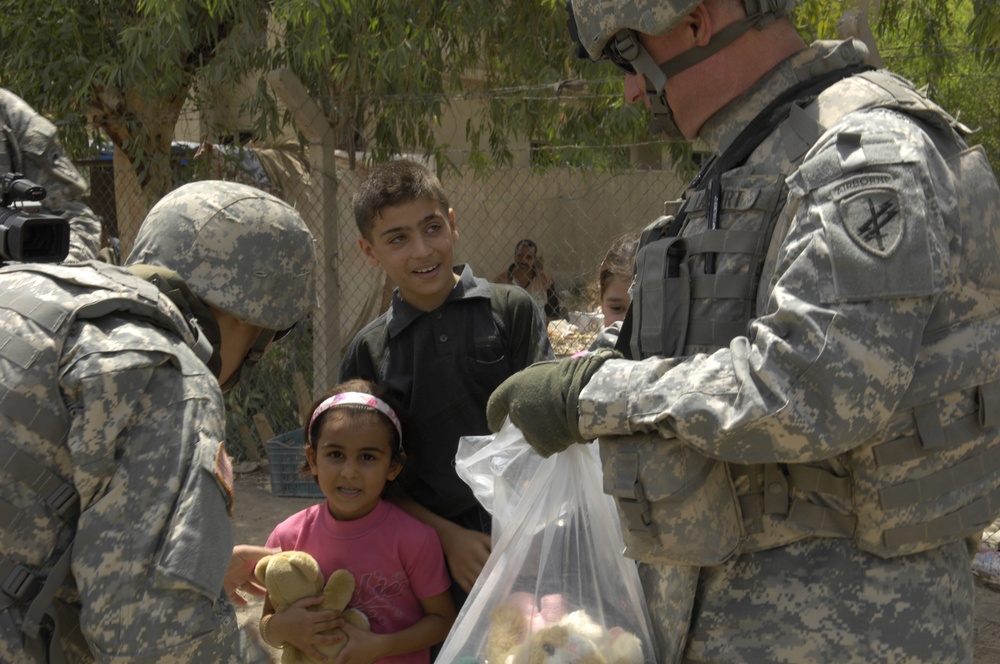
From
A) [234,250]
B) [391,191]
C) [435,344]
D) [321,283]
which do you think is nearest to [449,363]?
[435,344]

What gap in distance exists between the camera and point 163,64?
272 inches

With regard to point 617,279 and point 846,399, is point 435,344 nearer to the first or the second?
point 617,279

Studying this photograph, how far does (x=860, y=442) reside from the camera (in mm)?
1469

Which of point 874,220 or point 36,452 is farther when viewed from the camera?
point 36,452

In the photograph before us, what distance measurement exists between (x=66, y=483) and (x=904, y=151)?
1448mm

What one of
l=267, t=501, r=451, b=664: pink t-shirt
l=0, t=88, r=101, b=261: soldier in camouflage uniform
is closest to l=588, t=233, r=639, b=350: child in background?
l=267, t=501, r=451, b=664: pink t-shirt

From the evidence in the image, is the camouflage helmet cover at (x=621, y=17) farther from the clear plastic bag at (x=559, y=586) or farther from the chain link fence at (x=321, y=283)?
the chain link fence at (x=321, y=283)

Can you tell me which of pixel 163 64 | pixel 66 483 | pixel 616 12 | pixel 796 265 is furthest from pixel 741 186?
pixel 163 64

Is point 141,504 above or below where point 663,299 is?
below

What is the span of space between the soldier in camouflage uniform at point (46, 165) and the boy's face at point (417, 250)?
1843 millimetres

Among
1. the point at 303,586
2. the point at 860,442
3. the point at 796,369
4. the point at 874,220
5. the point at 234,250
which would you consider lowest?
the point at 303,586

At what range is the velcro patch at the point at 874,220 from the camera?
4.69 feet

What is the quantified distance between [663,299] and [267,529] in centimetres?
409

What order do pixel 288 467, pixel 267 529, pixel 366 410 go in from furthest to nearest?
pixel 288 467 < pixel 267 529 < pixel 366 410
